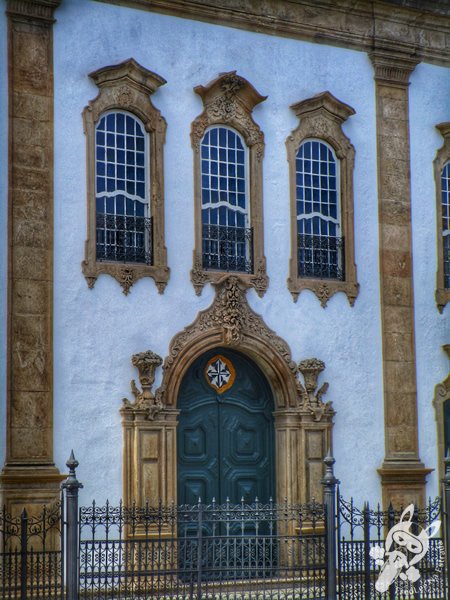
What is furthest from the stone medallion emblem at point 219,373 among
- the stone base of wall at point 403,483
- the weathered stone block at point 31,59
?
the weathered stone block at point 31,59

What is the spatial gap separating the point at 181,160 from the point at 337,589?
21.4ft

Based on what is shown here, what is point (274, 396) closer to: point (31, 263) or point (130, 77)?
point (31, 263)

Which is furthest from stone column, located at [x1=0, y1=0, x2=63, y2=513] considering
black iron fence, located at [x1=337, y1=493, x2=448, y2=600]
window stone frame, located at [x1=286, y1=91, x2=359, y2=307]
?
black iron fence, located at [x1=337, y1=493, x2=448, y2=600]

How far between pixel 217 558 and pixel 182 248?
4.69 metres

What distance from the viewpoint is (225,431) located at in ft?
60.5

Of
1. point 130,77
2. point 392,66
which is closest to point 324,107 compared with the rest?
point 392,66

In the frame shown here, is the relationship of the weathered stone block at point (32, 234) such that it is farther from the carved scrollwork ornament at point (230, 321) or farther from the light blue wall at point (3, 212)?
the carved scrollwork ornament at point (230, 321)

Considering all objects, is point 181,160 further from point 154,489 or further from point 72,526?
point 72,526

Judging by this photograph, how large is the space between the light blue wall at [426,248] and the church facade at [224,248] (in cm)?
4

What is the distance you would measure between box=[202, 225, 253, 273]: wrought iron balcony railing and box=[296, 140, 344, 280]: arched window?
0.89 metres

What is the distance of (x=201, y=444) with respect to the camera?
1827 cm

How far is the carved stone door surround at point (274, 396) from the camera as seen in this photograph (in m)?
17.4

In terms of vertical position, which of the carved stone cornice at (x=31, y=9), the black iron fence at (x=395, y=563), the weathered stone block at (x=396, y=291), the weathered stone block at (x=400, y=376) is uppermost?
the carved stone cornice at (x=31, y=9)

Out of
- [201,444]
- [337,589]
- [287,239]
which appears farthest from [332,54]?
[337,589]
